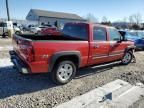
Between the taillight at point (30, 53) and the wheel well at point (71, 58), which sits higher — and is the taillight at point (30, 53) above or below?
above

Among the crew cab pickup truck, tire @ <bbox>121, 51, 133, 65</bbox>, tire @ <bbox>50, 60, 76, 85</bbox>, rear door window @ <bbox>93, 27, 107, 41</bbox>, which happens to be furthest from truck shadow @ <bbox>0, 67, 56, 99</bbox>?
tire @ <bbox>121, 51, 133, 65</bbox>

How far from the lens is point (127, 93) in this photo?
4.91 meters

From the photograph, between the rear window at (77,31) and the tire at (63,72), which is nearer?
the tire at (63,72)

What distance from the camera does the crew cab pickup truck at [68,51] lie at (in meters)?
4.46

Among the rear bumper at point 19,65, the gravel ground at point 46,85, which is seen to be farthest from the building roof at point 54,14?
the rear bumper at point 19,65

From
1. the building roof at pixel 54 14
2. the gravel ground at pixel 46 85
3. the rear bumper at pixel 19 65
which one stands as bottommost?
the gravel ground at pixel 46 85

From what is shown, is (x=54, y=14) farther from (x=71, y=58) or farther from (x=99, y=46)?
(x=71, y=58)

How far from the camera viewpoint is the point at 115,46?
6.83 metres

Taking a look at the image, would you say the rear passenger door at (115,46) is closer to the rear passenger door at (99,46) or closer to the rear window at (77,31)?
the rear passenger door at (99,46)

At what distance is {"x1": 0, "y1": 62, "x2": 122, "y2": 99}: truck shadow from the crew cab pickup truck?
519 millimetres

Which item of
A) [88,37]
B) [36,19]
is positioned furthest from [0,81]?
[36,19]

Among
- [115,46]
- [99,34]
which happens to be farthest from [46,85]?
[115,46]

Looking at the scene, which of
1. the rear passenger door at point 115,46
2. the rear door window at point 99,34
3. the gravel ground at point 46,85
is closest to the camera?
the gravel ground at point 46,85

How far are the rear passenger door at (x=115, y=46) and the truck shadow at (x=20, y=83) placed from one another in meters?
1.16
